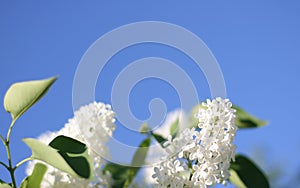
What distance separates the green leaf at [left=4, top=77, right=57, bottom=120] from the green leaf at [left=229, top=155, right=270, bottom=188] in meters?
0.47

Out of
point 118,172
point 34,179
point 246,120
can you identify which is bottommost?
point 34,179

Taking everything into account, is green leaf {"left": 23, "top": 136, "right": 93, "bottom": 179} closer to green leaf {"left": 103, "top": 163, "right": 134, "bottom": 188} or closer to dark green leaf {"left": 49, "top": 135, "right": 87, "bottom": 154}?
dark green leaf {"left": 49, "top": 135, "right": 87, "bottom": 154}

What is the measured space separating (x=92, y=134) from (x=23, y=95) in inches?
8.0

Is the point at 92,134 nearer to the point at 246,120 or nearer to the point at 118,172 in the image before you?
the point at 118,172

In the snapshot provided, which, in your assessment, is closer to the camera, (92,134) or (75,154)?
(75,154)

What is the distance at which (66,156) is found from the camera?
802mm

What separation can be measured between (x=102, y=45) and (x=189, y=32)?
6.1 inches

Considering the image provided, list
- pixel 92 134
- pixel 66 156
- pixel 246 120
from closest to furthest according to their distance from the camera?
pixel 66 156, pixel 92 134, pixel 246 120

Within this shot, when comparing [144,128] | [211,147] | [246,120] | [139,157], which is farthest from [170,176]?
[246,120]

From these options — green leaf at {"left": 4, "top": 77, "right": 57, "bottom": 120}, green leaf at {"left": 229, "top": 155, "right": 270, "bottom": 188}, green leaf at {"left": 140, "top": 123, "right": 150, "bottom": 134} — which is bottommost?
green leaf at {"left": 4, "top": 77, "right": 57, "bottom": 120}

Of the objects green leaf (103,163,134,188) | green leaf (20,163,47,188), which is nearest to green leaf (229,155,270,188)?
green leaf (103,163,134,188)

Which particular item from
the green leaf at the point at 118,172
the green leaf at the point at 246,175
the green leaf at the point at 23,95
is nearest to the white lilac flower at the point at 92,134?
the green leaf at the point at 118,172

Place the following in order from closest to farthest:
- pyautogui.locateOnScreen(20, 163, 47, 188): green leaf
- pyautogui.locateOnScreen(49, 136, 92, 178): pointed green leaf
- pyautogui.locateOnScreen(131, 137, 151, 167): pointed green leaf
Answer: pyautogui.locateOnScreen(49, 136, 92, 178): pointed green leaf → pyautogui.locateOnScreen(20, 163, 47, 188): green leaf → pyautogui.locateOnScreen(131, 137, 151, 167): pointed green leaf

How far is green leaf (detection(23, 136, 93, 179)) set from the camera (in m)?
0.77
